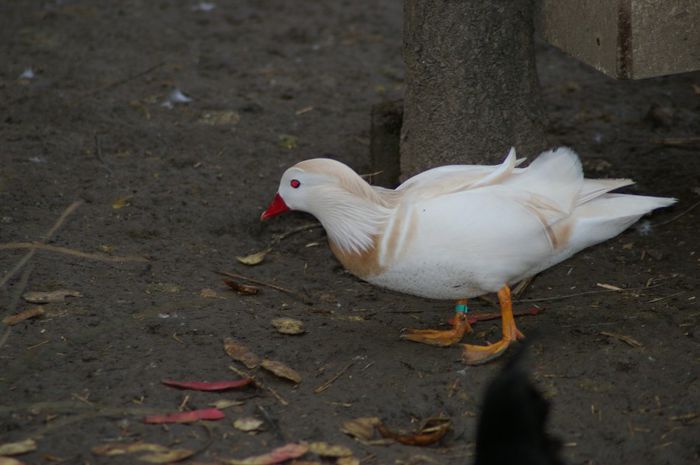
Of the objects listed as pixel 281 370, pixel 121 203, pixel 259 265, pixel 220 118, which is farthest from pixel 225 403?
pixel 220 118

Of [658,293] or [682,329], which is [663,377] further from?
[658,293]

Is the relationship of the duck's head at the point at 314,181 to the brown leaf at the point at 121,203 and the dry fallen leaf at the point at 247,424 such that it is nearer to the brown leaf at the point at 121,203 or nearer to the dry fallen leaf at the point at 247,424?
the dry fallen leaf at the point at 247,424

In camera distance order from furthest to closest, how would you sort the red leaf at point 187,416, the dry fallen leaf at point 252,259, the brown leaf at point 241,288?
the dry fallen leaf at point 252,259 < the brown leaf at point 241,288 < the red leaf at point 187,416

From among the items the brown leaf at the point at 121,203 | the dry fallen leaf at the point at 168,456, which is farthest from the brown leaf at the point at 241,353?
the brown leaf at the point at 121,203

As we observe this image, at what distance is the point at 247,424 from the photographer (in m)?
3.17

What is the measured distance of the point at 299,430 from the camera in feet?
10.4

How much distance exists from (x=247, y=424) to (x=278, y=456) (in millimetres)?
216

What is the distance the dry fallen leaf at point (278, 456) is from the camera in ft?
9.71

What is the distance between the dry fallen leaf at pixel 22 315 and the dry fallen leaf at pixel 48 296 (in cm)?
7

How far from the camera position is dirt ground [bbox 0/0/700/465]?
3242 millimetres

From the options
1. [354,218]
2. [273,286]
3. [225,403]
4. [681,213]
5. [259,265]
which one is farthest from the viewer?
[681,213]

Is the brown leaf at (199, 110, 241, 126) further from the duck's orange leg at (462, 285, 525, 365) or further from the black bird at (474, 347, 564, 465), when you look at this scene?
the black bird at (474, 347, 564, 465)

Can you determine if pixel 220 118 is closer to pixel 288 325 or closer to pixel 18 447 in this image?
pixel 288 325

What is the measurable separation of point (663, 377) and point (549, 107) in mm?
3081
